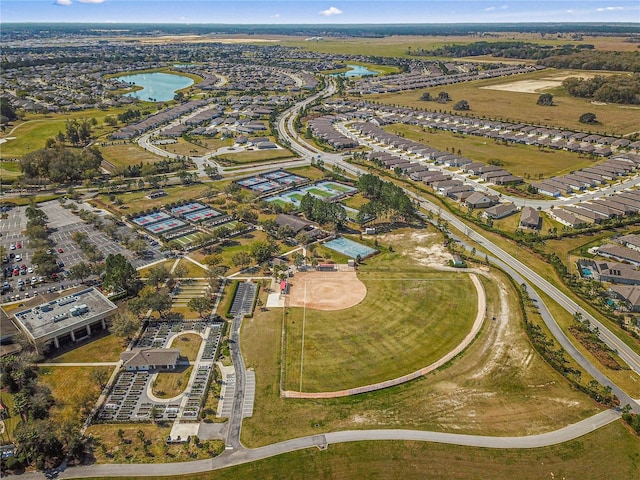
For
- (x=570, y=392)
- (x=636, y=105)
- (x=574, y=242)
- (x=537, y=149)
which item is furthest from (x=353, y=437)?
(x=636, y=105)

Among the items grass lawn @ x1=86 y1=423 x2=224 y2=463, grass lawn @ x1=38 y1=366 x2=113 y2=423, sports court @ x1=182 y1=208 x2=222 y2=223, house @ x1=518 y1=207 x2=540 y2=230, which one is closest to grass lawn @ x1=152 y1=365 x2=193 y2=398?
grass lawn @ x1=86 y1=423 x2=224 y2=463

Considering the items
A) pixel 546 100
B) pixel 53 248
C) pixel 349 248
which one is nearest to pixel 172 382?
pixel 349 248

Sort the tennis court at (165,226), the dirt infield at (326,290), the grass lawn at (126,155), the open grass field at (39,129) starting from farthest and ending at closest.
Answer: the open grass field at (39,129) < the grass lawn at (126,155) < the tennis court at (165,226) < the dirt infield at (326,290)

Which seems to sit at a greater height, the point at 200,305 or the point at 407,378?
the point at 200,305

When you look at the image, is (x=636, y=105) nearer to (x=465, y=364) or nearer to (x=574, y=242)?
(x=574, y=242)

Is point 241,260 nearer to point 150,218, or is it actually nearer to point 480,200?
point 150,218

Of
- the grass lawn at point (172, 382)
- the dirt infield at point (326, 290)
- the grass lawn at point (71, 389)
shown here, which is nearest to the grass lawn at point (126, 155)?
the dirt infield at point (326, 290)

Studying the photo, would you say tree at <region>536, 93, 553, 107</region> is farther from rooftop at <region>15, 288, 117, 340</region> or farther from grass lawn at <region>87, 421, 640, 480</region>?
rooftop at <region>15, 288, 117, 340</region>

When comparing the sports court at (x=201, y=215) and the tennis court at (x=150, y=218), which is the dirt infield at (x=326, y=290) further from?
the tennis court at (x=150, y=218)
